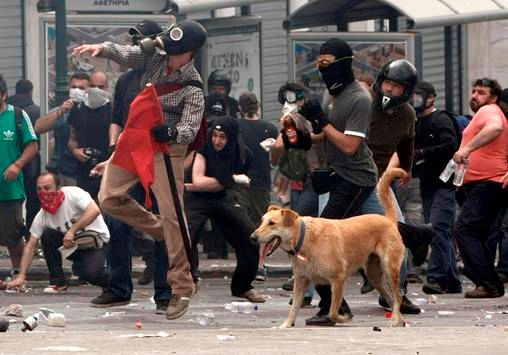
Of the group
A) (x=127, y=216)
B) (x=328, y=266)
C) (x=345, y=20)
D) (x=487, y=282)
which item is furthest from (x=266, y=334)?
(x=345, y=20)

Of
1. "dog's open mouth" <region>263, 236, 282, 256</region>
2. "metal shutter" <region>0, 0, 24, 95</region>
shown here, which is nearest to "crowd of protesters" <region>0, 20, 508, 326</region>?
"dog's open mouth" <region>263, 236, 282, 256</region>

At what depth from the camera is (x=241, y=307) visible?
514 inches

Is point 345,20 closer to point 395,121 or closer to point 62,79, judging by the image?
point 62,79

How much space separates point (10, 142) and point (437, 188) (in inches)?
151

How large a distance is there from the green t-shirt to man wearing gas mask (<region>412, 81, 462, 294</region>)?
347cm

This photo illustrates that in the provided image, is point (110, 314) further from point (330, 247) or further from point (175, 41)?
point (175, 41)

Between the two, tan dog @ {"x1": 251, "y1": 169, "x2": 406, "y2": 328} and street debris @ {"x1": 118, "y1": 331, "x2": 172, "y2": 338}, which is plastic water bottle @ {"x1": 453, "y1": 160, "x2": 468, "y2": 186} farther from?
street debris @ {"x1": 118, "y1": 331, "x2": 172, "y2": 338}

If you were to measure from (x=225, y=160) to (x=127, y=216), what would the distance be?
285cm

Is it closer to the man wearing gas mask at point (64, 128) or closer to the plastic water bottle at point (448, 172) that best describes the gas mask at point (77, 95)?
the man wearing gas mask at point (64, 128)

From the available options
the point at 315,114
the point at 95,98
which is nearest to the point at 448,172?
the point at 315,114

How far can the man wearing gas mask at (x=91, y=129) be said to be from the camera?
1725cm

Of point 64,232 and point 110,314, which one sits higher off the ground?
point 64,232

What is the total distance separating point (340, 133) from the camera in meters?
11.9

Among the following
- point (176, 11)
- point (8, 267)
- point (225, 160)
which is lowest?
point (8, 267)
